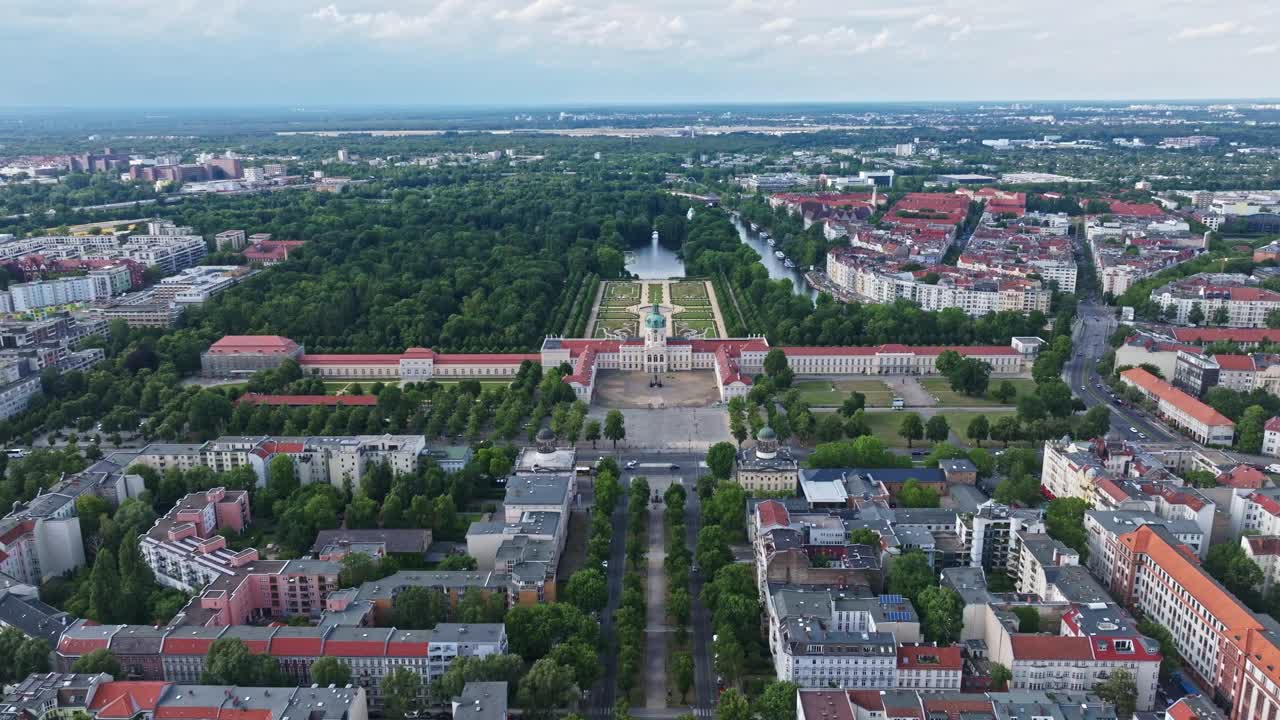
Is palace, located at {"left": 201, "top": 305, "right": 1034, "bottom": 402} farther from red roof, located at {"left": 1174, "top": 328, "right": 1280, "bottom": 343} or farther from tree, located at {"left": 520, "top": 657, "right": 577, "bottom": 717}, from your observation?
tree, located at {"left": 520, "top": 657, "right": 577, "bottom": 717}

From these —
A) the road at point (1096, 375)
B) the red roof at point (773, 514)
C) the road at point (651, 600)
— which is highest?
the red roof at point (773, 514)

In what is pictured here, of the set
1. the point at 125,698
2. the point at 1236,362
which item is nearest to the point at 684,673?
the point at 125,698

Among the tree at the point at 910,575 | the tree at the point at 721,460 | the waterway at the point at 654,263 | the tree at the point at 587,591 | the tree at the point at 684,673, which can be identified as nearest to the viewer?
the tree at the point at 684,673

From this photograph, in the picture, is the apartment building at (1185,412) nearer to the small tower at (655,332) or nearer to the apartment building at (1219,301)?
the apartment building at (1219,301)

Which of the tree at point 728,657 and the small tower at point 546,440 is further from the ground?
the small tower at point 546,440

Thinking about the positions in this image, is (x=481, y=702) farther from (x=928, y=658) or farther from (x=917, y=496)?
(x=917, y=496)

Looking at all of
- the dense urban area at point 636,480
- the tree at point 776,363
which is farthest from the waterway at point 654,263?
the tree at point 776,363

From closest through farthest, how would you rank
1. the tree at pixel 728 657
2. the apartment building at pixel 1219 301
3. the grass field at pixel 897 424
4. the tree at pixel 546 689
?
1. the tree at pixel 546 689
2. the tree at pixel 728 657
3. the grass field at pixel 897 424
4. the apartment building at pixel 1219 301
